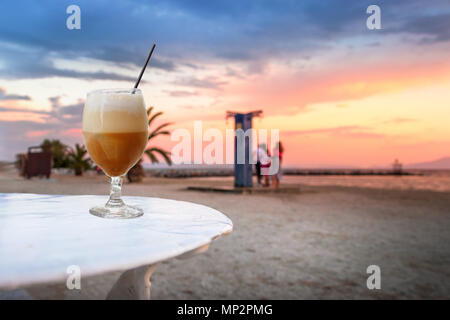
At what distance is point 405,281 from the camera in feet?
11.2

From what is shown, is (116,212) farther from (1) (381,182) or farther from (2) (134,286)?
(1) (381,182)

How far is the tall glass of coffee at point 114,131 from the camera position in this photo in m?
1.22

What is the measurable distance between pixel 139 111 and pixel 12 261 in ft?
2.33

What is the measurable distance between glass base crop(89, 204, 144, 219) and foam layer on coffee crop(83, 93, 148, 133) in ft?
0.89

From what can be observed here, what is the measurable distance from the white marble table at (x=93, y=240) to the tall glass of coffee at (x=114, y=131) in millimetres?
121

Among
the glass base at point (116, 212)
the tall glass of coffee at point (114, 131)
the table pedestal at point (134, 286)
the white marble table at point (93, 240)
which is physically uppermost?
the tall glass of coffee at point (114, 131)

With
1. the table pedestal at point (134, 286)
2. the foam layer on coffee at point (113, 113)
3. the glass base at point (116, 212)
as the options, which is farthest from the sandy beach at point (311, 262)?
the foam layer on coffee at point (113, 113)

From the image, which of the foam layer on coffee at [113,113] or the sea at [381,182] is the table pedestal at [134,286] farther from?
the sea at [381,182]

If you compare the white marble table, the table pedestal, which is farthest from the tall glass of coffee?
the table pedestal

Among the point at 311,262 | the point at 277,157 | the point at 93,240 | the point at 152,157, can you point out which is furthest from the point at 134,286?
the point at 152,157

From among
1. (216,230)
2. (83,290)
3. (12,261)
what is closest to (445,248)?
(83,290)

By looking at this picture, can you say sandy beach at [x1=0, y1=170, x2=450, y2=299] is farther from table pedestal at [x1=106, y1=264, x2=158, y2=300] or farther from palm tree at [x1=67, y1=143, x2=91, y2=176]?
palm tree at [x1=67, y1=143, x2=91, y2=176]

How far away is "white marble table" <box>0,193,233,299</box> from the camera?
2.23ft
